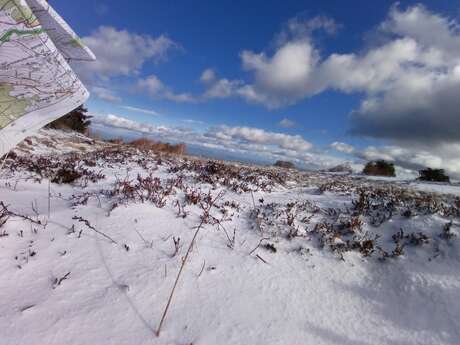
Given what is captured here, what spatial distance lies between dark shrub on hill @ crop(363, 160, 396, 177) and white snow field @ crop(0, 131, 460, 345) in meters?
13.3

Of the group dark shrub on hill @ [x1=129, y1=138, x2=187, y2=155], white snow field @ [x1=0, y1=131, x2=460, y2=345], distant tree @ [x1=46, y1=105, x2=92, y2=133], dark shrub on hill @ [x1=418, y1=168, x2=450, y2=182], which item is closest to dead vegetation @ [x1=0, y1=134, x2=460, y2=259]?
white snow field @ [x1=0, y1=131, x2=460, y2=345]

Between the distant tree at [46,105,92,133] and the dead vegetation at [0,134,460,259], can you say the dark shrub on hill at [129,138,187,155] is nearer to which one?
the distant tree at [46,105,92,133]

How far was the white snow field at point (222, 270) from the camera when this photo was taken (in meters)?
2.44

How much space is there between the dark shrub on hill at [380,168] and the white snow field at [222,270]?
13.3 meters

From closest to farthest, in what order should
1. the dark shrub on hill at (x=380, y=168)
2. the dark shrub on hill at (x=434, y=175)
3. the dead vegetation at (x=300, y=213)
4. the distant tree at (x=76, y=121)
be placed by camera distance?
the dead vegetation at (x=300, y=213) → the dark shrub on hill at (x=434, y=175) → the dark shrub on hill at (x=380, y=168) → the distant tree at (x=76, y=121)

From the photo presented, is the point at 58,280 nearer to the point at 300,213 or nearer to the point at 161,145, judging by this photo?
the point at 300,213

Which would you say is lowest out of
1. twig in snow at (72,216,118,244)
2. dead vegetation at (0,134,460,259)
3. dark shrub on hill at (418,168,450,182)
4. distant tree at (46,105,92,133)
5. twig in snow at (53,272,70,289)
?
twig in snow at (53,272,70,289)

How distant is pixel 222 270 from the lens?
128 inches

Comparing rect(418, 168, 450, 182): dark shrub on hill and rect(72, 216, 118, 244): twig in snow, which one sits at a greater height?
rect(418, 168, 450, 182): dark shrub on hill

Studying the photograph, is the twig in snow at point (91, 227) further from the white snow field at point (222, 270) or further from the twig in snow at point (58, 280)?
the twig in snow at point (58, 280)

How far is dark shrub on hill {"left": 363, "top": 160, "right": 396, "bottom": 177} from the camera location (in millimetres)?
17203

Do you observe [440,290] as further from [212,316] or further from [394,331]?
[212,316]

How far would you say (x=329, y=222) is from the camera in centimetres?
452

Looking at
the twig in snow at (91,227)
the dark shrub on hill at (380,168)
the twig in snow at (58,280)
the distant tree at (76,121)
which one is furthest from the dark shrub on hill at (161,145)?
the twig in snow at (58,280)
